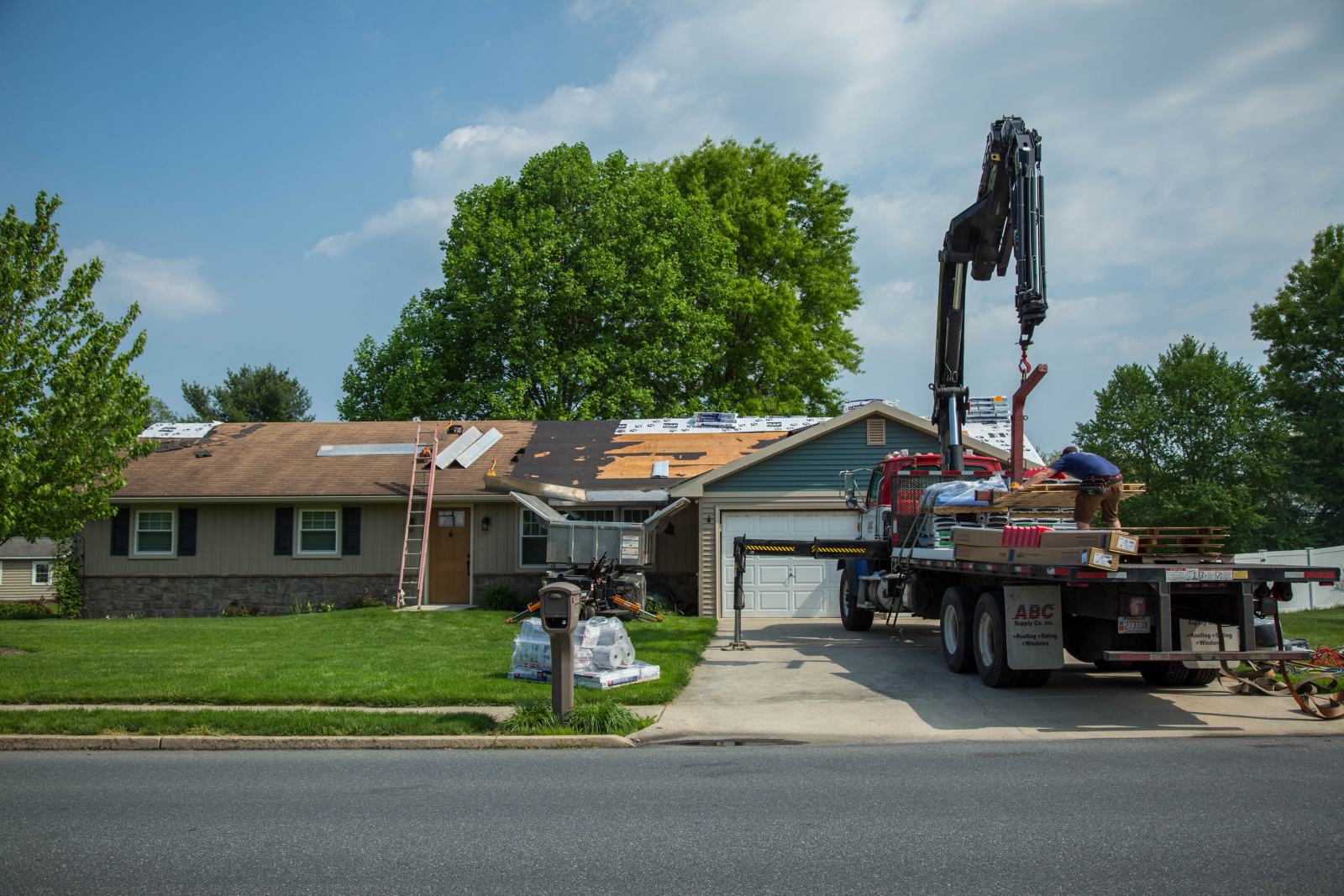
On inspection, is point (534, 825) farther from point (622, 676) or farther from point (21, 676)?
point (21, 676)

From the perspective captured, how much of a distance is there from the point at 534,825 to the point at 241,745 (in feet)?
13.7

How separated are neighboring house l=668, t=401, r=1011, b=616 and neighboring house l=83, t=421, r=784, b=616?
195 cm

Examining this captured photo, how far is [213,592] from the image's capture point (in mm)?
24500

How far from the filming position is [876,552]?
16.3 meters

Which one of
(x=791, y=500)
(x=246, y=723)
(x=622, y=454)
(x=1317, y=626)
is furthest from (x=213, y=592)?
(x=1317, y=626)

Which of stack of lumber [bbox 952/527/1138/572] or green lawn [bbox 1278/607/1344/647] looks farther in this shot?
green lawn [bbox 1278/607/1344/647]

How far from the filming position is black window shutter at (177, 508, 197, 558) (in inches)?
968

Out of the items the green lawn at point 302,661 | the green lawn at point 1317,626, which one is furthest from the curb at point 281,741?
the green lawn at point 1317,626

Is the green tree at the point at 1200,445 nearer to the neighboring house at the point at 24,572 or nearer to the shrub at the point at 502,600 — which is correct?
the shrub at the point at 502,600

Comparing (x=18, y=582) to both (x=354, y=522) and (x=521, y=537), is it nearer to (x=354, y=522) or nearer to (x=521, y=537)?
(x=354, y=522)

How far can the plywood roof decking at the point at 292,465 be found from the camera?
79.3 ft

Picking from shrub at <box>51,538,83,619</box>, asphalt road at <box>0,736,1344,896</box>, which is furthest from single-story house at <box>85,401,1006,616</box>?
asphalt road at <box>0,736,1344,896</box>

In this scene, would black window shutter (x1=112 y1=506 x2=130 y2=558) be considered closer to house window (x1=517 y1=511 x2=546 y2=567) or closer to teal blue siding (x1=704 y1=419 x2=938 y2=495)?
house window (x1=517 y1=511 x2=546 y2=567)

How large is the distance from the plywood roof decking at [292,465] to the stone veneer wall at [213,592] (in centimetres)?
199
